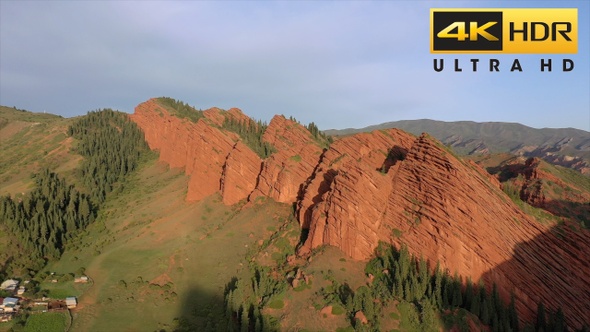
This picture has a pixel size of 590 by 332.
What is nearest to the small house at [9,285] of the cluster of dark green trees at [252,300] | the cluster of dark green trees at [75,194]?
the cluster of dark green trees at [75,194]

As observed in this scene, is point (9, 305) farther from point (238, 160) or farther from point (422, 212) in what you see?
point (422, 212)

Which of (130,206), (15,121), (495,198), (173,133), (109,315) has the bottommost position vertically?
(109,315)

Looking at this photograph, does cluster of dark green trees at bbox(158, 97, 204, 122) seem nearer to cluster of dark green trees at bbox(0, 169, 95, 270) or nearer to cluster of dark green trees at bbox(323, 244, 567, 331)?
cluster of dark green trees at bbox(0, 169, 95, 270)

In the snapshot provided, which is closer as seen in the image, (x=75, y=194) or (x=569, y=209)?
(x=569, y=209)

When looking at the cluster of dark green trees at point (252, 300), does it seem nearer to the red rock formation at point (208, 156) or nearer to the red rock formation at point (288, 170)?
the red rock formation at point (288, 170)

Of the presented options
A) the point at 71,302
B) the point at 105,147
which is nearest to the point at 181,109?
the point at 105,147

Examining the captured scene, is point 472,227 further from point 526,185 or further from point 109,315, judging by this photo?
point 526,185

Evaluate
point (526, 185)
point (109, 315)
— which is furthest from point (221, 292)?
point (526, 185)
